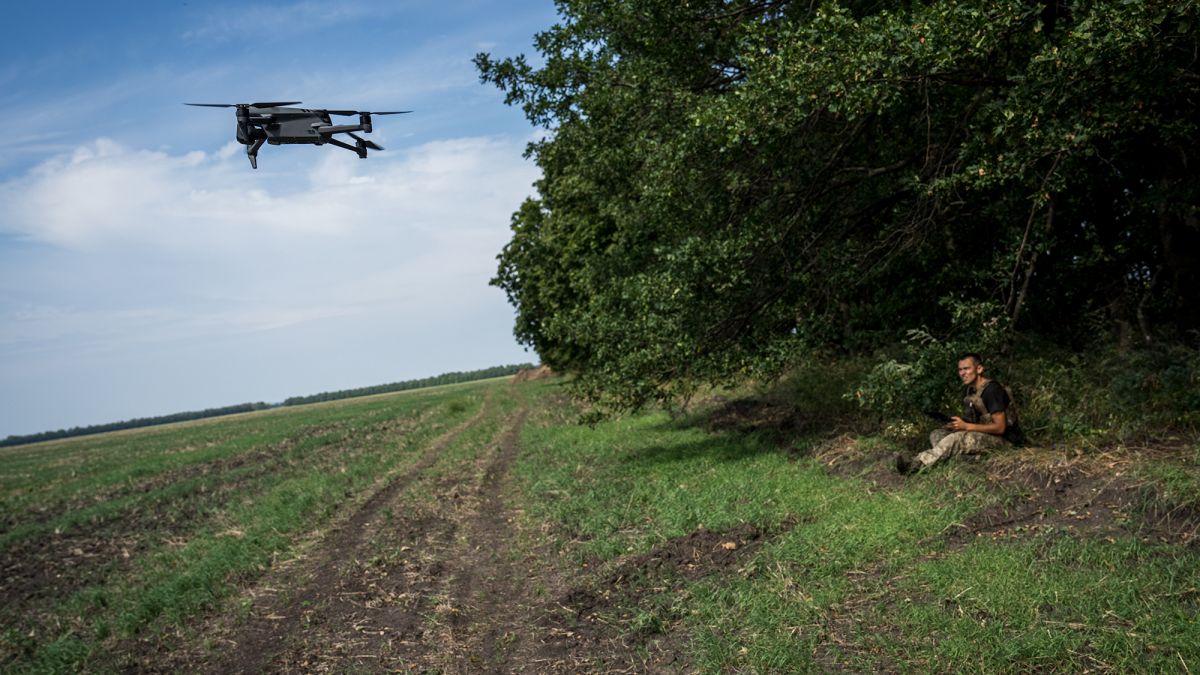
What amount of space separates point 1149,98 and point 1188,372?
2.78 metres

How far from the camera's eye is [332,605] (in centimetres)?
801

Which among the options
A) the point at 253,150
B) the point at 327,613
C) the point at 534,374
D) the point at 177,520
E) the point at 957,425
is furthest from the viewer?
the point at 534,374

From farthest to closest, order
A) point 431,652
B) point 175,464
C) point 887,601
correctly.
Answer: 1. point 175,464
2. point 431,652
3. point 887,601

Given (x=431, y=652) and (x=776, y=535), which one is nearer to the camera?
(x=431, y=652)

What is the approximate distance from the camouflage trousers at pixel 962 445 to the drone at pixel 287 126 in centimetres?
705

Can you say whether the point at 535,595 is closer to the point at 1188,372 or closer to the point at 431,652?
the point at 431,652

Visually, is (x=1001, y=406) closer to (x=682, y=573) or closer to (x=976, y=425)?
(x=976, y=425)

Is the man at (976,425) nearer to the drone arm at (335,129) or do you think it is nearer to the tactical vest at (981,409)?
the tactical vest at (981,409)

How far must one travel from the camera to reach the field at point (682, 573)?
5348mm

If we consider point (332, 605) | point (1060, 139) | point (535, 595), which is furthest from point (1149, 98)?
point (332, 605)

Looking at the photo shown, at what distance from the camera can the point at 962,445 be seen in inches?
357

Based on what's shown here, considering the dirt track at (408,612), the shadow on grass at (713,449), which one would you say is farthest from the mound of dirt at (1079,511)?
the shadow on grass at (713,449)

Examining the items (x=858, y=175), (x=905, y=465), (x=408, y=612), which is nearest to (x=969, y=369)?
(x=905, y=465)

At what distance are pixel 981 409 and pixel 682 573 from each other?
4.20 meters
